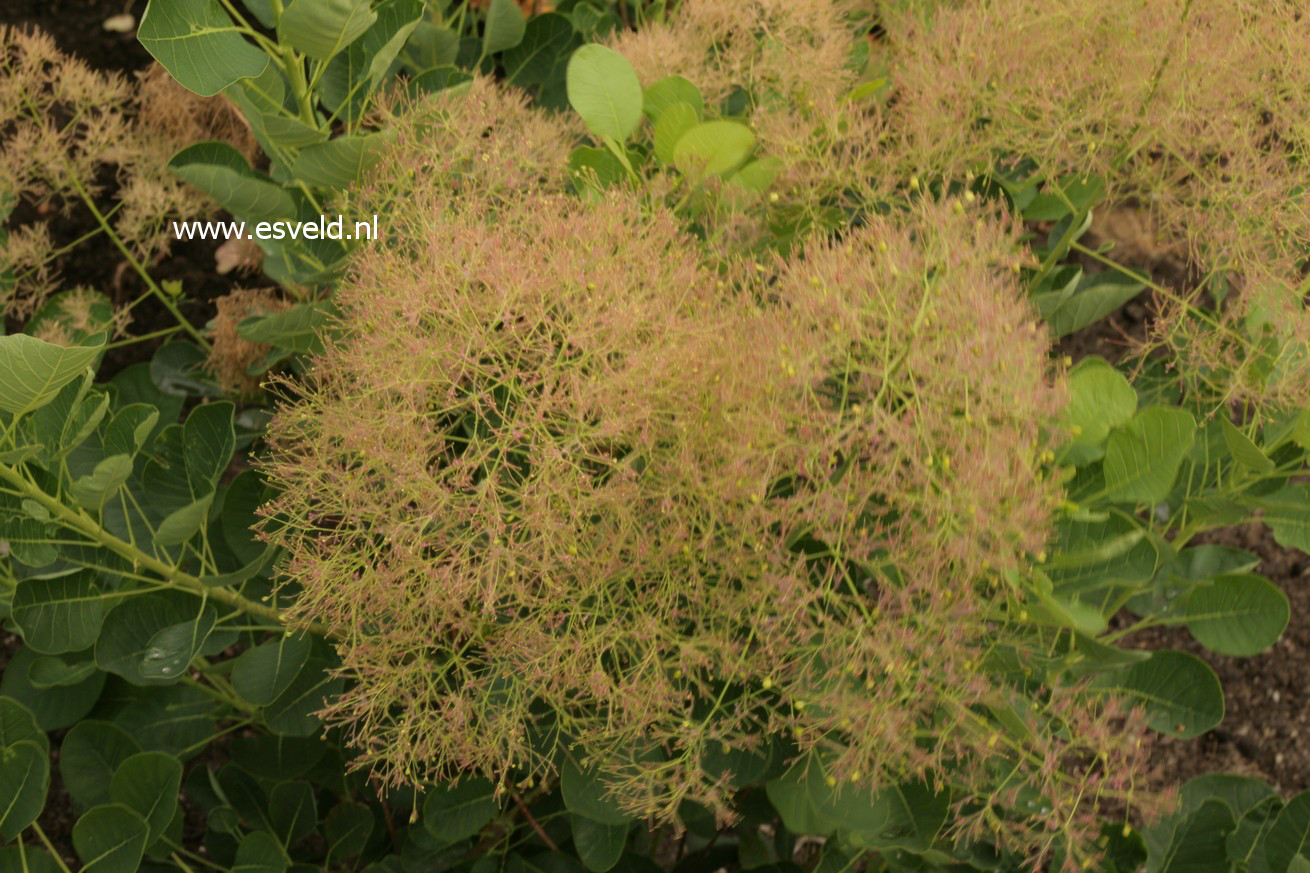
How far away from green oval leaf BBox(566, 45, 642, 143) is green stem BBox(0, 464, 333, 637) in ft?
2.08

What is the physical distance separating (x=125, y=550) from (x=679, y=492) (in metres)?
0.64

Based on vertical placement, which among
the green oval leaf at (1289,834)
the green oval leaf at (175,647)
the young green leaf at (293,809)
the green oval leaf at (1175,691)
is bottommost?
the young green leaf at (293,809)

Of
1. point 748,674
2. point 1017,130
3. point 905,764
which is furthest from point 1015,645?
point 1017,130

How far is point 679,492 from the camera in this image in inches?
42.9

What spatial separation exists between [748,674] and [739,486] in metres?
0.21

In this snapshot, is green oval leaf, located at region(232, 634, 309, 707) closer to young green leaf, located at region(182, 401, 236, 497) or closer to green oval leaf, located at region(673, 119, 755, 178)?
young green leaf, located at region(182, 401, 236, 497)

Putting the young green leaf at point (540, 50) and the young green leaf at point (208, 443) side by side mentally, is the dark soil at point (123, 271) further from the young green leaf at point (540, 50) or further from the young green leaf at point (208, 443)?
the young green leaf at point (208, 443)

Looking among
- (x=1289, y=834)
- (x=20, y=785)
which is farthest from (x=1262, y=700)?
(x=20, y=785)

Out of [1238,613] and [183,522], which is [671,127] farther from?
[1238,613]

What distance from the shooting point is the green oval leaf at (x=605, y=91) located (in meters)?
1.32

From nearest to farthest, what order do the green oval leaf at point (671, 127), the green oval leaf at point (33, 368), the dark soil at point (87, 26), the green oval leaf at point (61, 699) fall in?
the green oval leaf at point (33, 368) < the green oval leaf at point (671, 127) < the green oval leaf at point (61, 699) < the dark soil at point (87, 26)

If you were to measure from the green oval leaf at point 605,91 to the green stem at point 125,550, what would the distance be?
0.63m

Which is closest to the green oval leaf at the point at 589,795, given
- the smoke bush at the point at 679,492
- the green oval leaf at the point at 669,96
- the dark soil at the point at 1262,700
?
the smoke bush at the point at 679,492

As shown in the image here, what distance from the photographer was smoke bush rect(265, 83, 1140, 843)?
1034 millimetres
